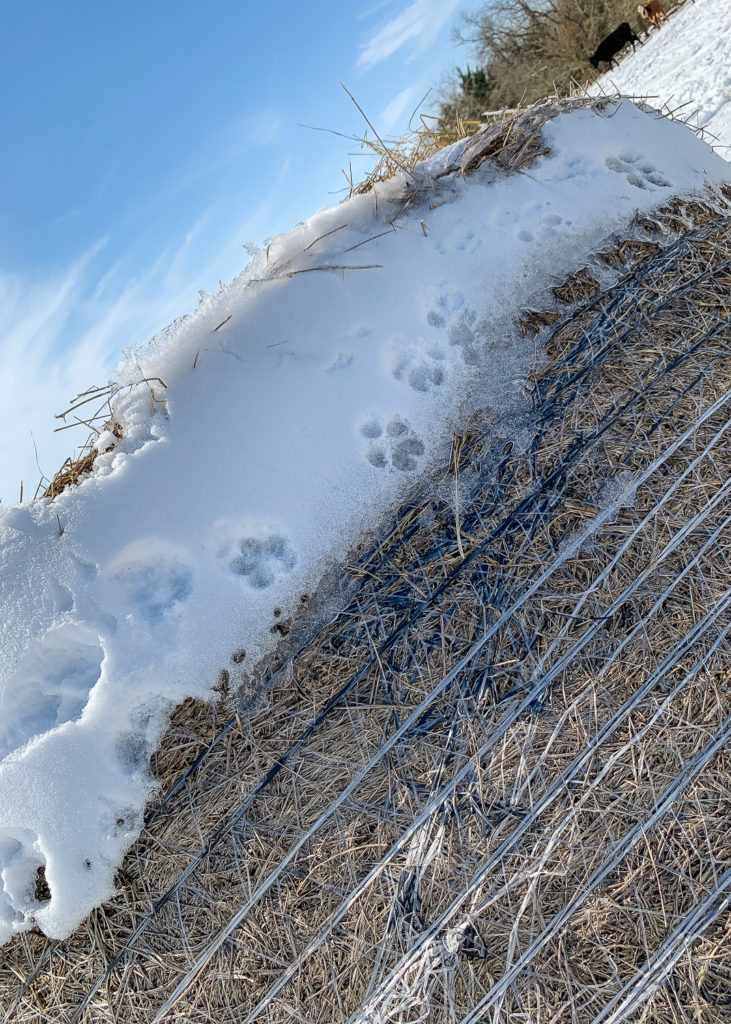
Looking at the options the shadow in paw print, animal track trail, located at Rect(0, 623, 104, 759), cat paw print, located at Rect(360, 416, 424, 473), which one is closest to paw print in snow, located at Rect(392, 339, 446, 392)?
cat paw print, located at Rect(360, 416, 424, 473)

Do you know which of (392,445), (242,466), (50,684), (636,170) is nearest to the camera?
(50,684)

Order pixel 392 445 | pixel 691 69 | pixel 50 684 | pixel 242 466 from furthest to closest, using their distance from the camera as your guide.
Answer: pixel 691 69 < pixel 392 445 < pixel 242 466 < pixel 50 684

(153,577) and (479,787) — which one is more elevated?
(153,577)

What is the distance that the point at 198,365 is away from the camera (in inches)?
89.9

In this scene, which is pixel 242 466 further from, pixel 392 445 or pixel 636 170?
Result: pixel 636 170

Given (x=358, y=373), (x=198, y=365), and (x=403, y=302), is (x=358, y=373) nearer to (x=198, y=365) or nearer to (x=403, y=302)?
(x=403, y=302)

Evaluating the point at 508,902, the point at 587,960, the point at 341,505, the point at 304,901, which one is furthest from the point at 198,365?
the point at 587,960

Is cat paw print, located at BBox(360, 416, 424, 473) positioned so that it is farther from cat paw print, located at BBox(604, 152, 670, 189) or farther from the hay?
cat paw print, located at BBox(604, 152, 670, 189)

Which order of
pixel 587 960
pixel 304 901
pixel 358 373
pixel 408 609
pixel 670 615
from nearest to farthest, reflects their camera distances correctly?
pixel 587 960
pixel 304 901
pixel 670 615
pixel 408 609
pixel 358 373

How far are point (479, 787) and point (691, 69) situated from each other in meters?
8.43

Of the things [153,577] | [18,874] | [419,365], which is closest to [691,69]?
[419,365]

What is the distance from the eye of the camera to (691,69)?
7223mm

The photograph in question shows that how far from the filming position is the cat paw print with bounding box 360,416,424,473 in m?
2.25

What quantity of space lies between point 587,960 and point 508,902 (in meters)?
0.22
